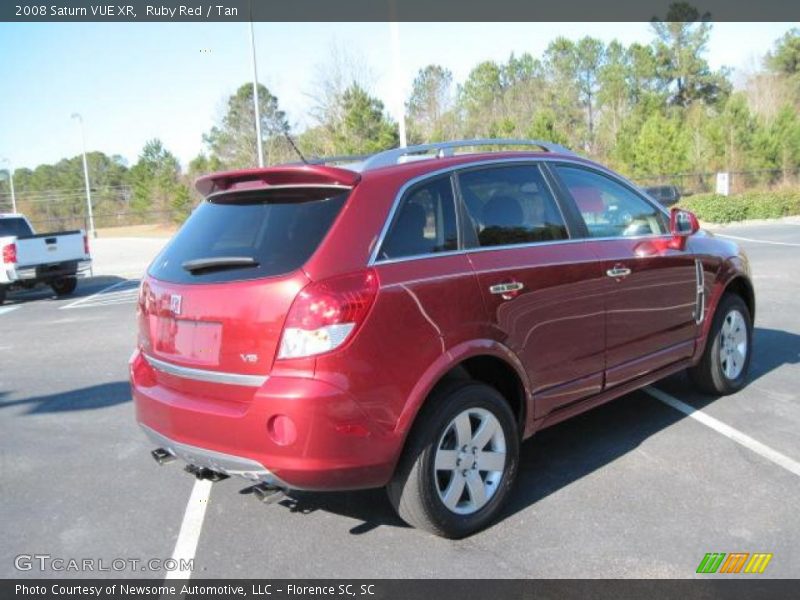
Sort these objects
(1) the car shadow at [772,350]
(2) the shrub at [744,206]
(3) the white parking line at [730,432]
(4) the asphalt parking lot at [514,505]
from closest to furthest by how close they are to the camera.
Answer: (4) the asphalt parking lot at [514,505], (3) the white parking line at [730,432], (1) the car shadow at [772,350], (2) the shrub at [744,206]

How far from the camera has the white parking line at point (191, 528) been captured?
3.26 meters

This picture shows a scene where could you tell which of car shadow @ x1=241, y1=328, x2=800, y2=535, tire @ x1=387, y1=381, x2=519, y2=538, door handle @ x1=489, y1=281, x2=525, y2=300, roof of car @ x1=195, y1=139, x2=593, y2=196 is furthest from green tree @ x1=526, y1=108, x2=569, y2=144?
tire @ x1=387, y1=381, x2=519, y2=538

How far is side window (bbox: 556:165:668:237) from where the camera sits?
426 centimetres

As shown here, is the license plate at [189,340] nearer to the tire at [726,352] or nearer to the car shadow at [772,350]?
the tire at [726,352]

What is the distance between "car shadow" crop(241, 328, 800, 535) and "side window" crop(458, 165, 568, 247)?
136cm

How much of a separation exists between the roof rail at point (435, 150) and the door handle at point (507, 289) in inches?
29.9

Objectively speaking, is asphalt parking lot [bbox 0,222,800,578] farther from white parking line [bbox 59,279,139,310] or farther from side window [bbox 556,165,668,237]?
white parking line [bbox 59,279,139,310]

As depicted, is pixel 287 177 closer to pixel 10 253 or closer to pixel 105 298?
pixel 105 298

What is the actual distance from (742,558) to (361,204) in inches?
90.9

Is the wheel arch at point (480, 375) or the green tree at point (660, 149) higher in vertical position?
the green tree at point (660, 149)

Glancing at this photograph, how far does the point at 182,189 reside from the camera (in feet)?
141

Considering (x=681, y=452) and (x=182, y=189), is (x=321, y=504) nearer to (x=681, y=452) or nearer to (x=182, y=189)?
(x=681, y=452)

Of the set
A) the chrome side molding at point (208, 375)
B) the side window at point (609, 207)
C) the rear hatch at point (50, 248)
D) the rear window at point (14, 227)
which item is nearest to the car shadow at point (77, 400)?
the chrome side molding at point (208, 375)

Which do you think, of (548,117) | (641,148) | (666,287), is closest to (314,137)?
(548,117)
